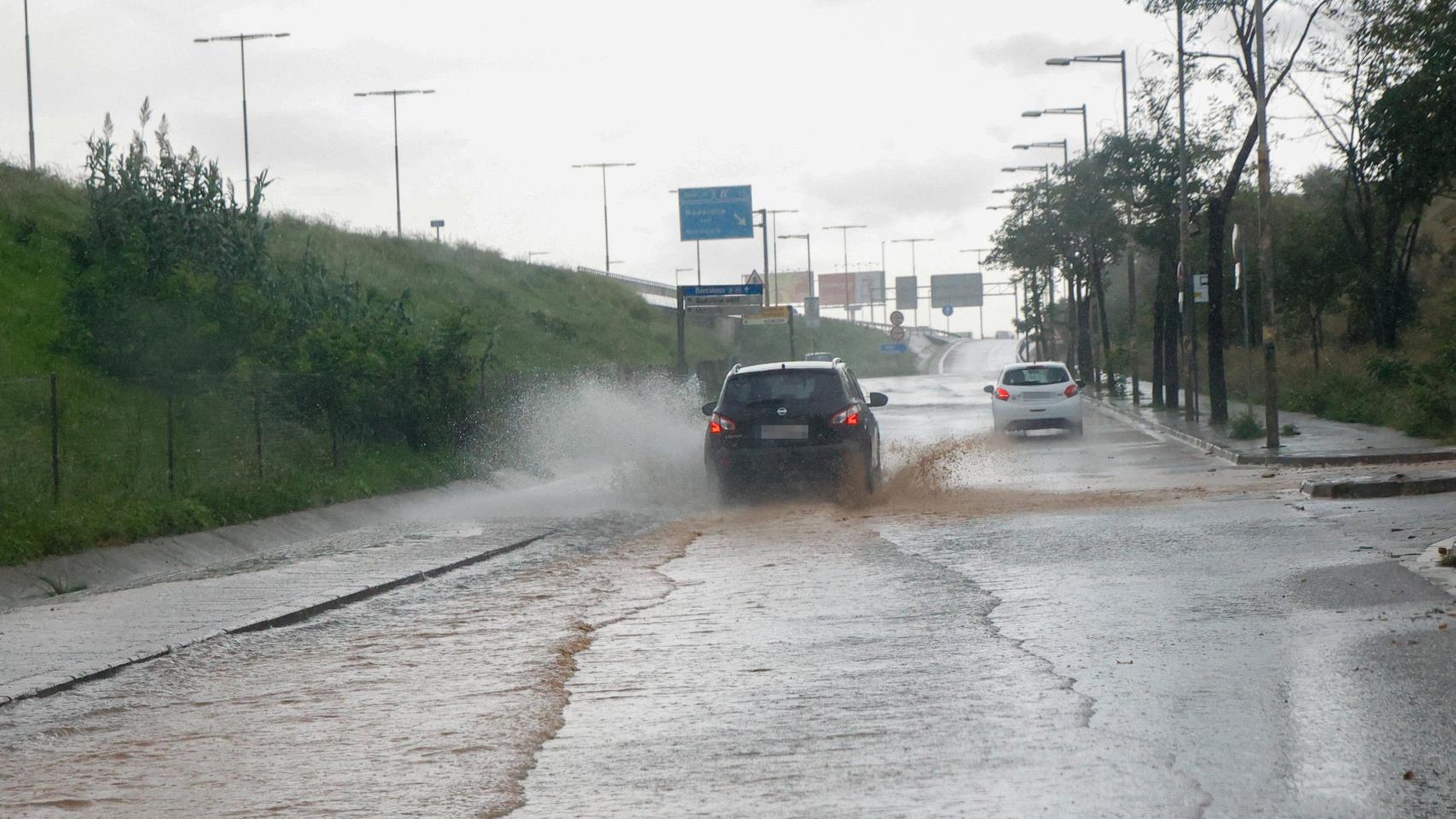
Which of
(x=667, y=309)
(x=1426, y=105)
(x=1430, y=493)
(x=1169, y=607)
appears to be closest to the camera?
(x=1169, y=607)

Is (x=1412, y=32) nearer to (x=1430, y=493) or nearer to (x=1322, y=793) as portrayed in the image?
(x=1430, y=493)

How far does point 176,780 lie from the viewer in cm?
593

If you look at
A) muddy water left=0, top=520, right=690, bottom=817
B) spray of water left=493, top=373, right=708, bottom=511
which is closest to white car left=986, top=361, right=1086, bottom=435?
spray of water left=493, top=373, right=708, bottom=511

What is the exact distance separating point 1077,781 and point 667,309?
8856 cm

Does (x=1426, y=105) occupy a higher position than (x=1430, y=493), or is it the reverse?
(x=1426, y=105)

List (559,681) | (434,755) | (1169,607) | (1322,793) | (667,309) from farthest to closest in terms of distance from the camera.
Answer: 1. (667,309)
2. (1169,607)
3. (559,681)
4. (434,755)
5. (1322,793)

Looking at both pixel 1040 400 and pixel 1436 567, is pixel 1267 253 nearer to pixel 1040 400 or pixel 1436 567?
pixel 1040 400

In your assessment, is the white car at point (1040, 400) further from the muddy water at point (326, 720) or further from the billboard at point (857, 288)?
the billboard at point (857, 288)

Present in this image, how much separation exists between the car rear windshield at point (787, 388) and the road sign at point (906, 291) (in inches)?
4394

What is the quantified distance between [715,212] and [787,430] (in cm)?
4260

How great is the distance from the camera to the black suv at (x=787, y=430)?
16141 mm

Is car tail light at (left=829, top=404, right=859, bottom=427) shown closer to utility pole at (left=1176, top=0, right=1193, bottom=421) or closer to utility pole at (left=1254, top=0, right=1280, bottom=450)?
utility pole at (left=1254, top=0, right=1280, bottom=450)

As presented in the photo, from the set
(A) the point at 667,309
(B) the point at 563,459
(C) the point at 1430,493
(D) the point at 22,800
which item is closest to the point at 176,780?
(D) the point at 22,800

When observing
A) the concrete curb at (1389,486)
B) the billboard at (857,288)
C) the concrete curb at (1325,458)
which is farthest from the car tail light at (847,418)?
the billboard at (857,288)
